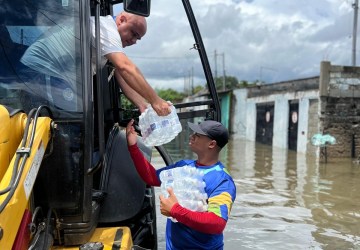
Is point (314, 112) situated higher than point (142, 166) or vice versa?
point (314, 112)

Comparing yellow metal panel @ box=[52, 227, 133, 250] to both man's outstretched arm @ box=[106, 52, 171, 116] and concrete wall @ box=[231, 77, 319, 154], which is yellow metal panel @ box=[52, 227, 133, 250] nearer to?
man's outstretched arm @ box=[106, 52, 171, 116]

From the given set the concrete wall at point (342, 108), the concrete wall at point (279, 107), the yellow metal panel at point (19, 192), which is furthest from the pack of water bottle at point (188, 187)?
the concrete wall at point (279, 107)

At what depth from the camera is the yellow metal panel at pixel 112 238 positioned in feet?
7.32

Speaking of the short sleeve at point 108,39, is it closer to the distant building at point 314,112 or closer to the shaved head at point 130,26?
the shaved head at point 130,26

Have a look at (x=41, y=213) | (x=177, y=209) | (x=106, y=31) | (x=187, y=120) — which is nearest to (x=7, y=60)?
(x=106, y=31)

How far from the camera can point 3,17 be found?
2.34m

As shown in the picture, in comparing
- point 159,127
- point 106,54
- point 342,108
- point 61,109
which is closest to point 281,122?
point 342,108

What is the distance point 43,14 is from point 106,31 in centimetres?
38

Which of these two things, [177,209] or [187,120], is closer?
[177,209]

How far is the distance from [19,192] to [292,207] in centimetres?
712

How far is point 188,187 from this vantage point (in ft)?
8.39

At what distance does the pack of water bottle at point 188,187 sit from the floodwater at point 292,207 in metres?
1.30

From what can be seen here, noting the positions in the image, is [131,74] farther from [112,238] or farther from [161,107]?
[112,238]

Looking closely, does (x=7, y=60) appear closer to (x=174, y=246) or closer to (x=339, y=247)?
(x=174, y=246)
